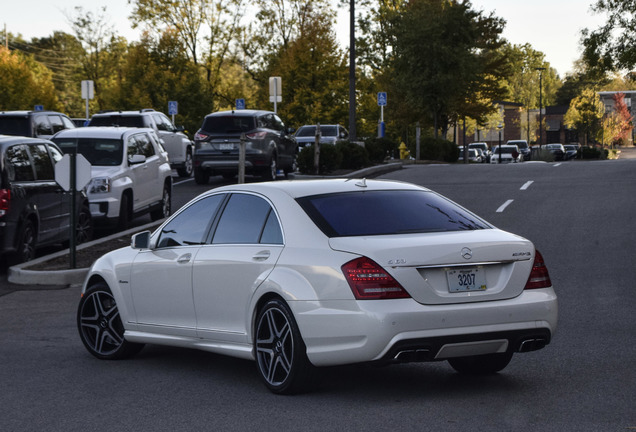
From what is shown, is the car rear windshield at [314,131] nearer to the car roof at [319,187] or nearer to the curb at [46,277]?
the curb at [46,277]

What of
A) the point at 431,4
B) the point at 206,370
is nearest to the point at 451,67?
the point at 431,4

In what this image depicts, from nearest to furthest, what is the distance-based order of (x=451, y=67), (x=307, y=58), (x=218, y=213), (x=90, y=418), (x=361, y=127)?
(x=90, y=418)
(x=218, y=213)
(x=451, y=67)
(x=307, y=58)
(x=361, y=127)

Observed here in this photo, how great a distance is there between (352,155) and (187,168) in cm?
495

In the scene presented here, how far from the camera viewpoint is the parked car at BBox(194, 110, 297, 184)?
27.1 m

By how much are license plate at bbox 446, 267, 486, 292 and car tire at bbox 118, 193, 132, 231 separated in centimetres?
1274

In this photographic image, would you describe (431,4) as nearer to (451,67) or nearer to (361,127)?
(451,67)

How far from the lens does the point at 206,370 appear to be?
26.9 ft

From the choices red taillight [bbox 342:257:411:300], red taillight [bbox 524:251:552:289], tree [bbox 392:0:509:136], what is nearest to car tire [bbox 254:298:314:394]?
red taillight [bbox 342:257:411:300]

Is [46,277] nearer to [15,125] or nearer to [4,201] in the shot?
[4,201]

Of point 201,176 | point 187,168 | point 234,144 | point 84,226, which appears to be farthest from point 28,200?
point 187,168

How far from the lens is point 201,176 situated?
2819 centimetres

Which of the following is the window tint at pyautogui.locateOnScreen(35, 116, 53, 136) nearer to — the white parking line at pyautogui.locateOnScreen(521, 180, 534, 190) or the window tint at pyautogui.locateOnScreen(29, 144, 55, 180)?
the window tint at pyautogui.locateOnScreen(29, 144, 55, 180)

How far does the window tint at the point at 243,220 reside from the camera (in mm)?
7477

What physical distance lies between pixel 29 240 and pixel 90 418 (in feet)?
29.7
